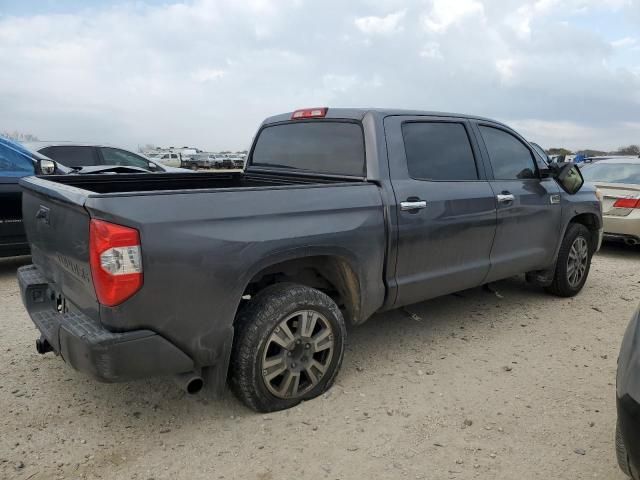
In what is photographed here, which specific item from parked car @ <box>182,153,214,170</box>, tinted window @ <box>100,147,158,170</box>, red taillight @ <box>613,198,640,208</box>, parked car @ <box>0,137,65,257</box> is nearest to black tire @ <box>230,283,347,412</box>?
parked car @ <box>0,137,65,257</box>

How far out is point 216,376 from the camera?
2.84 m

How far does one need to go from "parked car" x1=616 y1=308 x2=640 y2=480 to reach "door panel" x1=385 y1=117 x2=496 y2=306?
1.61m

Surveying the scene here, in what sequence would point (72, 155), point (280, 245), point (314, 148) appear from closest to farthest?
point (280, 245) → point (314, 148) → point (72, 155)

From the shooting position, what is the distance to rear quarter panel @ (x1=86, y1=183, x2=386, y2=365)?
2.47 m

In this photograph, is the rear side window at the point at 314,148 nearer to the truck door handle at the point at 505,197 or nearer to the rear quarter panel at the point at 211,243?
the rear quarter panel at the point at 211,243

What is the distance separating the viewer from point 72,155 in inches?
352

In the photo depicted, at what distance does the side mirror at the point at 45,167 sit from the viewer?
5.98 m

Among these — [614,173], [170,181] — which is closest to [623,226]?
[614,173]

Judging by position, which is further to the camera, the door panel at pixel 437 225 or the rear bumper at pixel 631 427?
the door panel at pixel 437 225

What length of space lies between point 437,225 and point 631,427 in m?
1.99

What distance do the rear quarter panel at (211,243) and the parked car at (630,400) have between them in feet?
5.13

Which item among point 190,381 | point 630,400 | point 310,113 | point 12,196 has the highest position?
point 310,113

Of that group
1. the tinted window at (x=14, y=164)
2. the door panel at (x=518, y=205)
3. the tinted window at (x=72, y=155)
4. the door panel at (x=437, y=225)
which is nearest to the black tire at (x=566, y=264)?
the door panel at (x=518, y=205)

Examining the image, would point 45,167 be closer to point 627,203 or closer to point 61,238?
point 61,238
